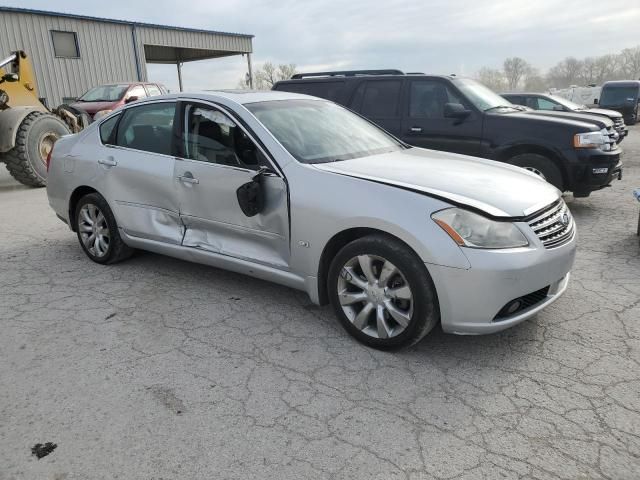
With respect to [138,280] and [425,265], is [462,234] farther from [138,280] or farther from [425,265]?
[138,280]

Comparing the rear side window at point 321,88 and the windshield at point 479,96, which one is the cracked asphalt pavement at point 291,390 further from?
the rear side window at point 321,88

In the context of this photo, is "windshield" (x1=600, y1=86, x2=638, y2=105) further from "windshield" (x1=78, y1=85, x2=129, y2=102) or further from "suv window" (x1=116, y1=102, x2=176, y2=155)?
"suv window" (x1=116, y1=102, x2=176, y2=155)

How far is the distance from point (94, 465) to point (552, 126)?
242 inches

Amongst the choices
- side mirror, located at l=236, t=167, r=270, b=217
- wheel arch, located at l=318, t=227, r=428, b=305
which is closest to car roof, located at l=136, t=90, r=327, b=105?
side mirror, located at l=236, t=167, r=270, b=217

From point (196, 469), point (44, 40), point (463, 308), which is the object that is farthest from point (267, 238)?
point (44, 40)

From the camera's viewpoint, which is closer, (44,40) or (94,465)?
(94,465)

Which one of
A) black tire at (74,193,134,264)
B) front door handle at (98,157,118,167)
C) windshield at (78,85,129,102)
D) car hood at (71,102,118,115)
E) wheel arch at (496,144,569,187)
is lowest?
black tire at (74,193,134,264)

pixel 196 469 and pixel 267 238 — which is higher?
pixel 267 238

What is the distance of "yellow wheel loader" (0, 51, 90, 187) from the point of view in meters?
8.85

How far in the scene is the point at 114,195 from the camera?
4.61 meters

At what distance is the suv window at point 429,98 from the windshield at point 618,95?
1766 cm

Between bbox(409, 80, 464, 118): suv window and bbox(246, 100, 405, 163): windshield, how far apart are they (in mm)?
2717

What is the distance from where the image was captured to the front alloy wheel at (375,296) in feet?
10.1

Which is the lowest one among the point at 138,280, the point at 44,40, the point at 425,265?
the point at 138,280
